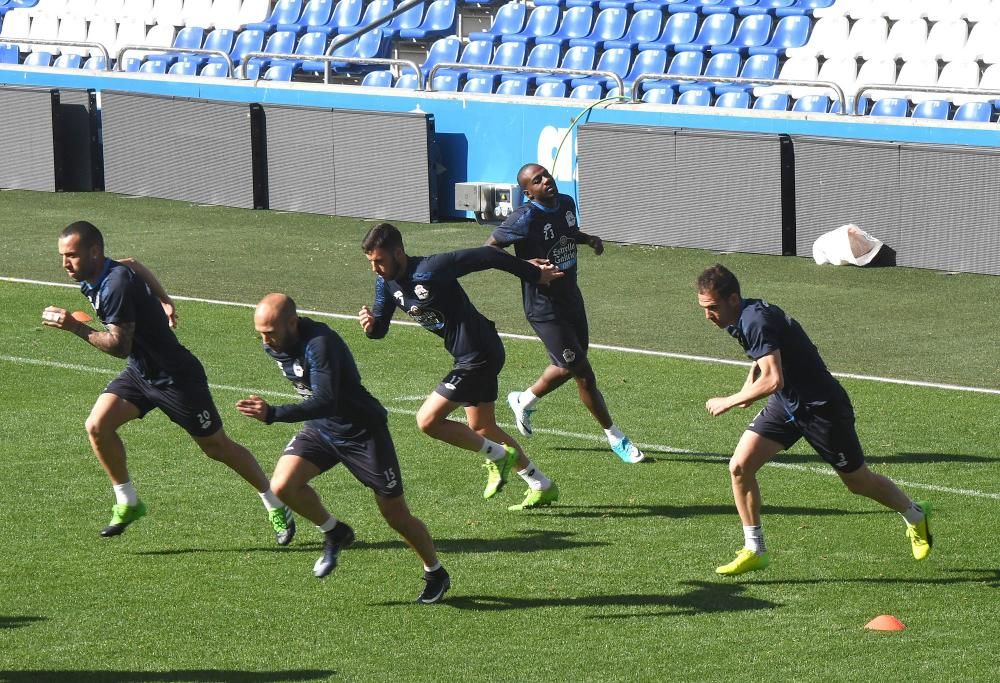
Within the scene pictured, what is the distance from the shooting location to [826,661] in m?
7.68

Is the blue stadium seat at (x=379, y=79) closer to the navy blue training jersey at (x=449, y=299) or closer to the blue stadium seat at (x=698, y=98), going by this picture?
the blue stadium seat at (x=698, y=98)

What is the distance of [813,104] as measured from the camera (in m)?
23.1

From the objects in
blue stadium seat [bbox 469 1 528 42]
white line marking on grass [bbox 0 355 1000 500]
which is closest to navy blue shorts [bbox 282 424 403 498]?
white line marking on grass [bbox 0 355 1000 500]

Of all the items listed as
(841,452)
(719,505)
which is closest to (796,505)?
(719,505)

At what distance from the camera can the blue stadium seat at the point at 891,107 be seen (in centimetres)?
2222

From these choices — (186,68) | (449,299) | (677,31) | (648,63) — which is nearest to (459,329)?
(449,299)

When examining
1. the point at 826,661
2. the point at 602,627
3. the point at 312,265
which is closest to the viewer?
the point at 826,661

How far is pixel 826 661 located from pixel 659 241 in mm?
14488

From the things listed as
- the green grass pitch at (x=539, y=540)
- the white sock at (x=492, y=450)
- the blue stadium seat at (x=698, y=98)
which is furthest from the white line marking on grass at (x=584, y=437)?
the blue stadium seat at (x=698, y=98)

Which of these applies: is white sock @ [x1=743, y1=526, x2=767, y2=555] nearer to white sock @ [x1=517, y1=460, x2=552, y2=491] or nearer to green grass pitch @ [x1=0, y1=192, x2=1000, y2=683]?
green grass pitch @ [x1=0, y1=192, x2=1000, y2=683]

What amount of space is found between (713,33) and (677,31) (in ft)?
Answer: 2.40

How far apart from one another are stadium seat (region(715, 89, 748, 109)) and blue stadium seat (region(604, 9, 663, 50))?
11.4 ft

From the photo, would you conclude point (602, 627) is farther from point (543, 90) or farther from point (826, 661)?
point (543, 90)

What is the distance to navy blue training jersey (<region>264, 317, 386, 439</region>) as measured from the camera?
8047mm
